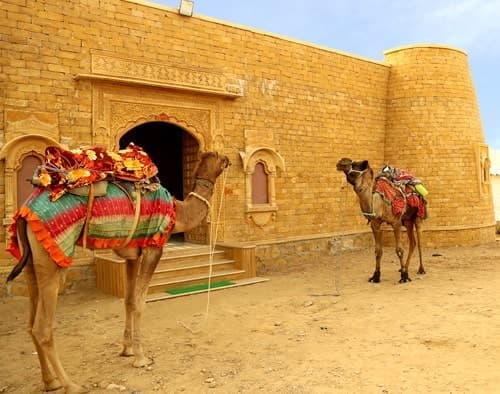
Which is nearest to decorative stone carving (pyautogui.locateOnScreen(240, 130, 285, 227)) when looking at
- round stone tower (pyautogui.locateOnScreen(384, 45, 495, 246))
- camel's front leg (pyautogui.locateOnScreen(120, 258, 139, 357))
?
round stone tower (pyautogui.locateOnScreen(384, 45, 495, 246))

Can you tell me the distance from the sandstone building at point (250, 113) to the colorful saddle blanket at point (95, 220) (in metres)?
4.01

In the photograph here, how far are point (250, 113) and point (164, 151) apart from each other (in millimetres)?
3559

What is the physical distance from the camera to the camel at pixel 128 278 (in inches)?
140

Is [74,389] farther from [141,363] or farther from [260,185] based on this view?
[260,185]

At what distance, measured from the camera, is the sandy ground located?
3.90 m

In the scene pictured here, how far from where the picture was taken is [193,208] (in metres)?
4.77

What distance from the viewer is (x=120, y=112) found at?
8414 millimetres

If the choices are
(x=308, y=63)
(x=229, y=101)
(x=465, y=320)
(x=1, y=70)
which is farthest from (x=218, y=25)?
(x=465, y=320)

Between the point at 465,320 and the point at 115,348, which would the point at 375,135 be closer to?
the point at 465,320

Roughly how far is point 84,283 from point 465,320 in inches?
235

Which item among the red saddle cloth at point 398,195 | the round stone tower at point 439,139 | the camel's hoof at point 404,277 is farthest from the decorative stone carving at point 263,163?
the round stone tower at point 439,139

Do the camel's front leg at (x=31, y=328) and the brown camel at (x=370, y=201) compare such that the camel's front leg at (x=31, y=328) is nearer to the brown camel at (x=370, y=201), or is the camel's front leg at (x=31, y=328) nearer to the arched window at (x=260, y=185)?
the brown camel at (x=370, y=201)

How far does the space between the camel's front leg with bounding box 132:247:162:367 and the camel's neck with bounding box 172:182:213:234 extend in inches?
15.7

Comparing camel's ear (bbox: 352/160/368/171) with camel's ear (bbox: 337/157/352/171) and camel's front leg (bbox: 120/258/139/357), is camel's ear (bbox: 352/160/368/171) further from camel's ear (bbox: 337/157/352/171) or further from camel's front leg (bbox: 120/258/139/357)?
camel's front leg (bbox: 120/258/139/357)
